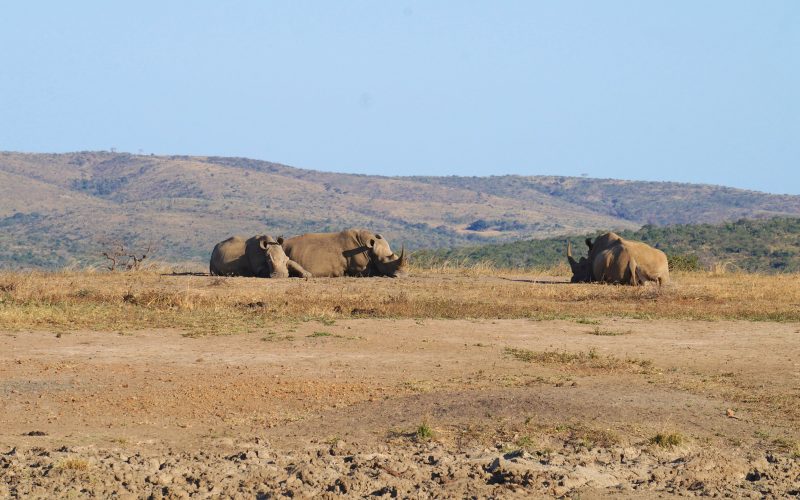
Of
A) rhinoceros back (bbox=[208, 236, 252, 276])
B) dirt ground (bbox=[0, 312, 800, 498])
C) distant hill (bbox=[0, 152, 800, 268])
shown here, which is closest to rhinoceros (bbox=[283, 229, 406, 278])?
rhinoceros back (bbox=[208, 236, 252, 276])

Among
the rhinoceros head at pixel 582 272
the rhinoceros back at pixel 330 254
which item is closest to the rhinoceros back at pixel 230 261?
the rhinoceros back at pixel 330 254

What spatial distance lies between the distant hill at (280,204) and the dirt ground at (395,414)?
46279 mm

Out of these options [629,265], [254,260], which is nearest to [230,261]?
[254,260]

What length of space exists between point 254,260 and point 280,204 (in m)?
79.8

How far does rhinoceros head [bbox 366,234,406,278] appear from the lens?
2533 cm

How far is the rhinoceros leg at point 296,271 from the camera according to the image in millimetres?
24344

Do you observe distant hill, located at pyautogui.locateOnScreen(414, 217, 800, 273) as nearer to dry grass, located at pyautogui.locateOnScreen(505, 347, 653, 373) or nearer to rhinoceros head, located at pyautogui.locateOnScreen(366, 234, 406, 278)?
rhinoceros head, located at pyautogui.locateOnScreen(366, 234, 406, 278)

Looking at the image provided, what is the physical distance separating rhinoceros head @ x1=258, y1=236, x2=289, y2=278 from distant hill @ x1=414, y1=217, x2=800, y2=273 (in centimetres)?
1161

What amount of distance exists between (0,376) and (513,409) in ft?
17.2

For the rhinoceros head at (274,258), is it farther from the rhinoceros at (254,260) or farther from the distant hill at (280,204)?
the distant hill at (280,204)

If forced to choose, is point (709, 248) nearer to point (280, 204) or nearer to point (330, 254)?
point (330, 254)

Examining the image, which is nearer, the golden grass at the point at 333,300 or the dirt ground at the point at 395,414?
the dirt ground at the point at 395,414

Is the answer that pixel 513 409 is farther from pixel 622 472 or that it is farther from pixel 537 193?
pixel 537 193

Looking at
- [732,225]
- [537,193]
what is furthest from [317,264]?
[537,193]
